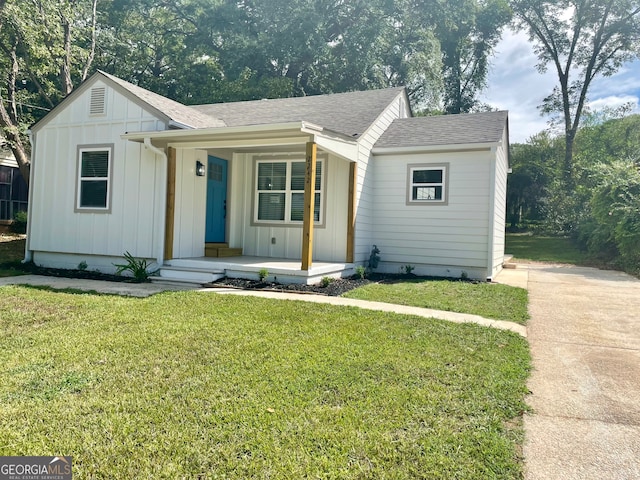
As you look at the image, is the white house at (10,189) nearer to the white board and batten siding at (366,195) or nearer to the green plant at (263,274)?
the green plant at (263,274)

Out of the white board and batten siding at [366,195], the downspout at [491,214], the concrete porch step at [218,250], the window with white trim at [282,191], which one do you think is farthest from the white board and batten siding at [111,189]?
the downspout at [491,214]

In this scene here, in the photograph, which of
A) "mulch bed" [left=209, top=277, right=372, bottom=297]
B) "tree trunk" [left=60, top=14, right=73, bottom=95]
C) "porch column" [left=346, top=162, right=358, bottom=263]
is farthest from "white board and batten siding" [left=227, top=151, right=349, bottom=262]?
"tree trunk" [left=60, top=14, right=73, bottom=95]

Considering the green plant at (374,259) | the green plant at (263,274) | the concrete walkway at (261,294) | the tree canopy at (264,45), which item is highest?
the tree canopy at (264,45)

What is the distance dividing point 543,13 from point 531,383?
30405 mm

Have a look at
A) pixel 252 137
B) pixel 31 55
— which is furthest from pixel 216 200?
pixel 31 55

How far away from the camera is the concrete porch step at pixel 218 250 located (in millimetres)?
9648

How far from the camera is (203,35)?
2344 cm

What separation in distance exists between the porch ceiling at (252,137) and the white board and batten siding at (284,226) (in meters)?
0.96

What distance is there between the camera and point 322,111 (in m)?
11.6

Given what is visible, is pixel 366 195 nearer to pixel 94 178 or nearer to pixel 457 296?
pixel 457 296

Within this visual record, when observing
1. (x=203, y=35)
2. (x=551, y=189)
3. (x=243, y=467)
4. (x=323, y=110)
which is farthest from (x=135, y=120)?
(x=551, y=189)

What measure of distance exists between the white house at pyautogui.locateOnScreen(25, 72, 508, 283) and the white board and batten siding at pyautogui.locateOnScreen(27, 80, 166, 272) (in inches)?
1.0

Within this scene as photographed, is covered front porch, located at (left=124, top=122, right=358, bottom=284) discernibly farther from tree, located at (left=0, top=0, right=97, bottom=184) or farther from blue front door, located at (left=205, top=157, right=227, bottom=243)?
tree, located at (left=0, top=0, right=97, bottom=184)

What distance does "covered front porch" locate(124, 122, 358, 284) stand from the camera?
778 centimetres
